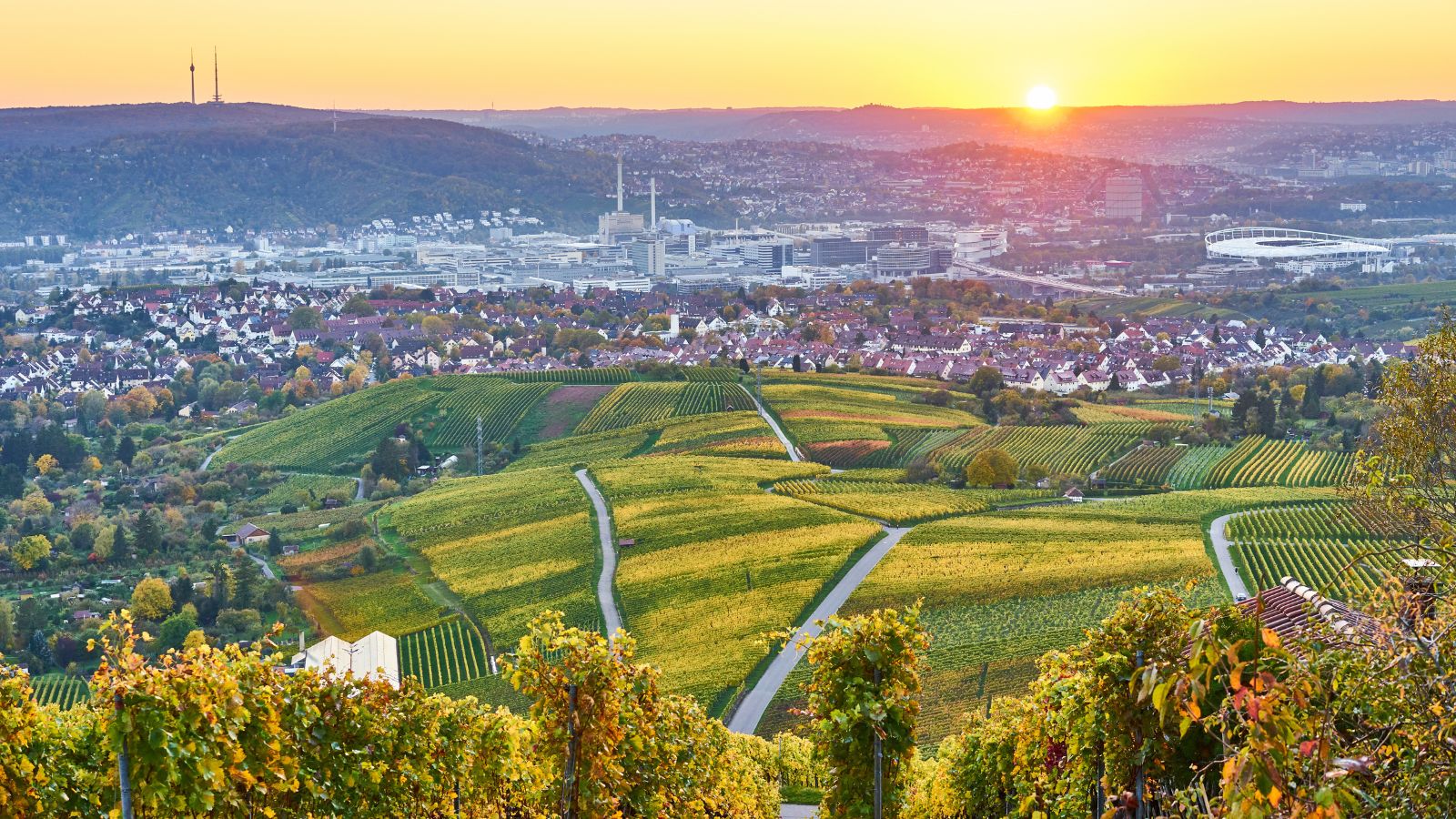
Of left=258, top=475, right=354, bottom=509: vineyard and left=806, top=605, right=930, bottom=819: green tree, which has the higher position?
left=806, top=605, right=930, bottom=819: green tree

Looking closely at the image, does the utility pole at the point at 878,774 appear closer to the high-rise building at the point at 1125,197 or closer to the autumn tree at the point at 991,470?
the autumn tree at the point at 991,470

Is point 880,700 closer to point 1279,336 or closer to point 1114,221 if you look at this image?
point 1279,336

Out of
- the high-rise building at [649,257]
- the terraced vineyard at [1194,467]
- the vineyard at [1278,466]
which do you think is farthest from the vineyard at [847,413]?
the high-rise building at [649,257]

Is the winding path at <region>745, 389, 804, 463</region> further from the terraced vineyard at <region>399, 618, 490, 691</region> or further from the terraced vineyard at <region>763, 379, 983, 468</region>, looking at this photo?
the terraced vineyard at <region>399, 618, 490, 691</region>

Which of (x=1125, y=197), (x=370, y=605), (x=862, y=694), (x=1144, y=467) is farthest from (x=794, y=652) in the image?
(x=1125, y=197)

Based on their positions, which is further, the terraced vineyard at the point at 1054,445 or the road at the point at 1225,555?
the terraced vineyard at the point at 1054,445

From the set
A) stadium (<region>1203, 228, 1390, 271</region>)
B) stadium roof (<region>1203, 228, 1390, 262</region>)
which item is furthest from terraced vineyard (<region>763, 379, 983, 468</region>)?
stadium roof (<region>1203, 228, 1390, 262</region>)
